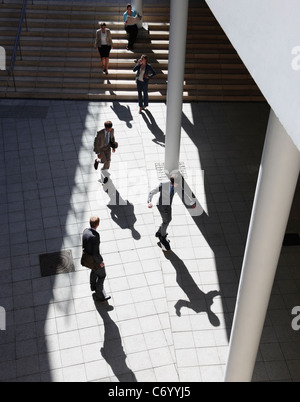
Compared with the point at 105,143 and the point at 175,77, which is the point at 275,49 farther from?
the point at 105,143

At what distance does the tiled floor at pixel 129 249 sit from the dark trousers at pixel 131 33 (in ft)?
7.22

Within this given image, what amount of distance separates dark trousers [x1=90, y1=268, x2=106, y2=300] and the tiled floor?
24 centimetres

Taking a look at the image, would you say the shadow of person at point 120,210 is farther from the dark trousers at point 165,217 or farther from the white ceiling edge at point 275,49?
the white ceiling edge at point 275,49

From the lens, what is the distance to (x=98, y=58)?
50.2ft

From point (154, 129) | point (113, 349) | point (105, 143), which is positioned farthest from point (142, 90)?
point (113, 349)

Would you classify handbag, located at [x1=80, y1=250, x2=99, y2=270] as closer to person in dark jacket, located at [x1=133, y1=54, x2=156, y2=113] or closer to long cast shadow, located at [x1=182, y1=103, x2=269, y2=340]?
long cast shadow, located at [x1=182, y1=103, x2=269, y2=340]

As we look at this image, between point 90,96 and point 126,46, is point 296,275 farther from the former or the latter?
point 126,46

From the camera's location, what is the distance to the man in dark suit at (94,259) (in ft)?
27.2

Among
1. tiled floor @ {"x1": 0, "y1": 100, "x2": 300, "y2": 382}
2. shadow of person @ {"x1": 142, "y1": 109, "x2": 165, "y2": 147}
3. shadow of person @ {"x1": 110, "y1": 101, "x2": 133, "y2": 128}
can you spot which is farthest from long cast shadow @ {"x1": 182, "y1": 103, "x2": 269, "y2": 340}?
shadow of person @ {"x1": 110, "y1": 101, "x2": 133, "y2": 128}

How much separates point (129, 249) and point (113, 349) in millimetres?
2181

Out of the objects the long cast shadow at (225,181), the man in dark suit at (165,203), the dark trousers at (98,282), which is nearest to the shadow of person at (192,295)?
the long cast shadow at (225,181)

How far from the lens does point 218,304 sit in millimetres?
9078

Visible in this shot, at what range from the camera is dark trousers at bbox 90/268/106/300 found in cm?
870
